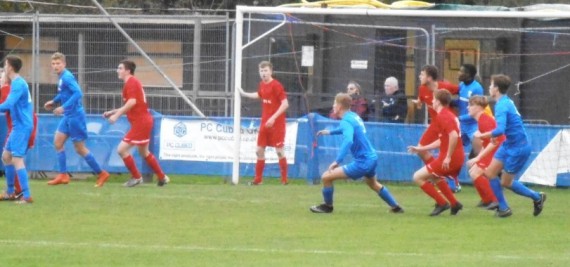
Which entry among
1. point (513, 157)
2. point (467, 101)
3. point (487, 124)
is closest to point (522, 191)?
point (513, 157)

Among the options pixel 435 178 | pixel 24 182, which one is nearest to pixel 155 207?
pixel 24 182

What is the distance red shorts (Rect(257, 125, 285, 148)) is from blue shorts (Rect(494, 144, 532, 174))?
6.21 meters

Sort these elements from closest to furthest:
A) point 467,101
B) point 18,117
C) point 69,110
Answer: point 18,117 < point 467,101 < point 69,110

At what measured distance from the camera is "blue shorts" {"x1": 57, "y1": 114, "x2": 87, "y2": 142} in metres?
19.8

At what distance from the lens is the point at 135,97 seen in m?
19.7

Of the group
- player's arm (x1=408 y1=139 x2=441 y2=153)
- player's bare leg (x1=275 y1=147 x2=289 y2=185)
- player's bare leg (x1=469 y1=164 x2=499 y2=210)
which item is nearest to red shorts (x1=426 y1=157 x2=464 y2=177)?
player's arm (x1=408 y1=139 x2=441 y2=153)

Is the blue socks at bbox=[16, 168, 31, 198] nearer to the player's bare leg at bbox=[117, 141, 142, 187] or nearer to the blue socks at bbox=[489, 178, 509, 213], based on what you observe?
the player's bare leg at bbox=[117, 141, 142, 187]

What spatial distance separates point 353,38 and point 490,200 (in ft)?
25.2

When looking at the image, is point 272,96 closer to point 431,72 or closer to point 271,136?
point 271,136

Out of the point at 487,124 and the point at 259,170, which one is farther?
the point at 259,170

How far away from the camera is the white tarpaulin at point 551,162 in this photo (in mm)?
21078

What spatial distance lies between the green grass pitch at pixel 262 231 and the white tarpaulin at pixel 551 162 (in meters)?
1.63

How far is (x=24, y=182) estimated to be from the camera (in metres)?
16.5

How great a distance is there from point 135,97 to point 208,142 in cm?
293
